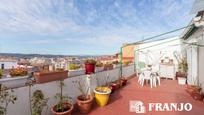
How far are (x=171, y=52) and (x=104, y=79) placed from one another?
712 centimetres

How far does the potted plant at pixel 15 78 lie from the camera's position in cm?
317

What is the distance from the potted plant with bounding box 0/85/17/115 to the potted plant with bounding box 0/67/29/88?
176mm

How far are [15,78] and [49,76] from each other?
0.94m

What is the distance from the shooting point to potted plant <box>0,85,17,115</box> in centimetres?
286

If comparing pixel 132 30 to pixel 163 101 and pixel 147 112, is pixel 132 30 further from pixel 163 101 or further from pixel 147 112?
pixel 147 112

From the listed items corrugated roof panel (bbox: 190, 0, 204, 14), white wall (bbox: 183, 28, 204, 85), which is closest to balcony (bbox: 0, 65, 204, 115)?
white wall (bbox: 183, 28, 204, 85)

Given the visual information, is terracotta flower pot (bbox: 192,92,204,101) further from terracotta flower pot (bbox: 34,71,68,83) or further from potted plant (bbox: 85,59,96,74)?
terracotta flower pot (bbox: 34,71,68,83)

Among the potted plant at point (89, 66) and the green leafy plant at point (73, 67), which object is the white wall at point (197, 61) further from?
the green leafy plant at point (73, 67)

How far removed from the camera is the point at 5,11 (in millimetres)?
6121

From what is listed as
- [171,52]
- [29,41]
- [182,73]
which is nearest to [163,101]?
[182,73]

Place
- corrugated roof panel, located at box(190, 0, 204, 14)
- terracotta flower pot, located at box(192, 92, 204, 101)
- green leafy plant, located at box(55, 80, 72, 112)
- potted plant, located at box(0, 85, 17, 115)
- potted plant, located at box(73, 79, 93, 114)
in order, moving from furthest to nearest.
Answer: terracotta flower pot, located at box(192, 92, 204, 101) < potted plant, located at box(73, 79, 93, 114) < green leafy plant, located at box(55, 80, 72, 112) < corrugated roof panel, located at box(190, 0, 204, 14) < potted plant, located at box(0, 85, 17, 115)

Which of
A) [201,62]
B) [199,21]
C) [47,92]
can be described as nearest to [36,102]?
[47,92]

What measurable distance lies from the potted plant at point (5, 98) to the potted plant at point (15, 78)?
176 millimetres

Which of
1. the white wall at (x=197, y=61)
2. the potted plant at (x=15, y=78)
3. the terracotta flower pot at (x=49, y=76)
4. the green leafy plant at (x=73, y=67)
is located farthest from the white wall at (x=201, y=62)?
the potted plant at (x=15, y=78)
